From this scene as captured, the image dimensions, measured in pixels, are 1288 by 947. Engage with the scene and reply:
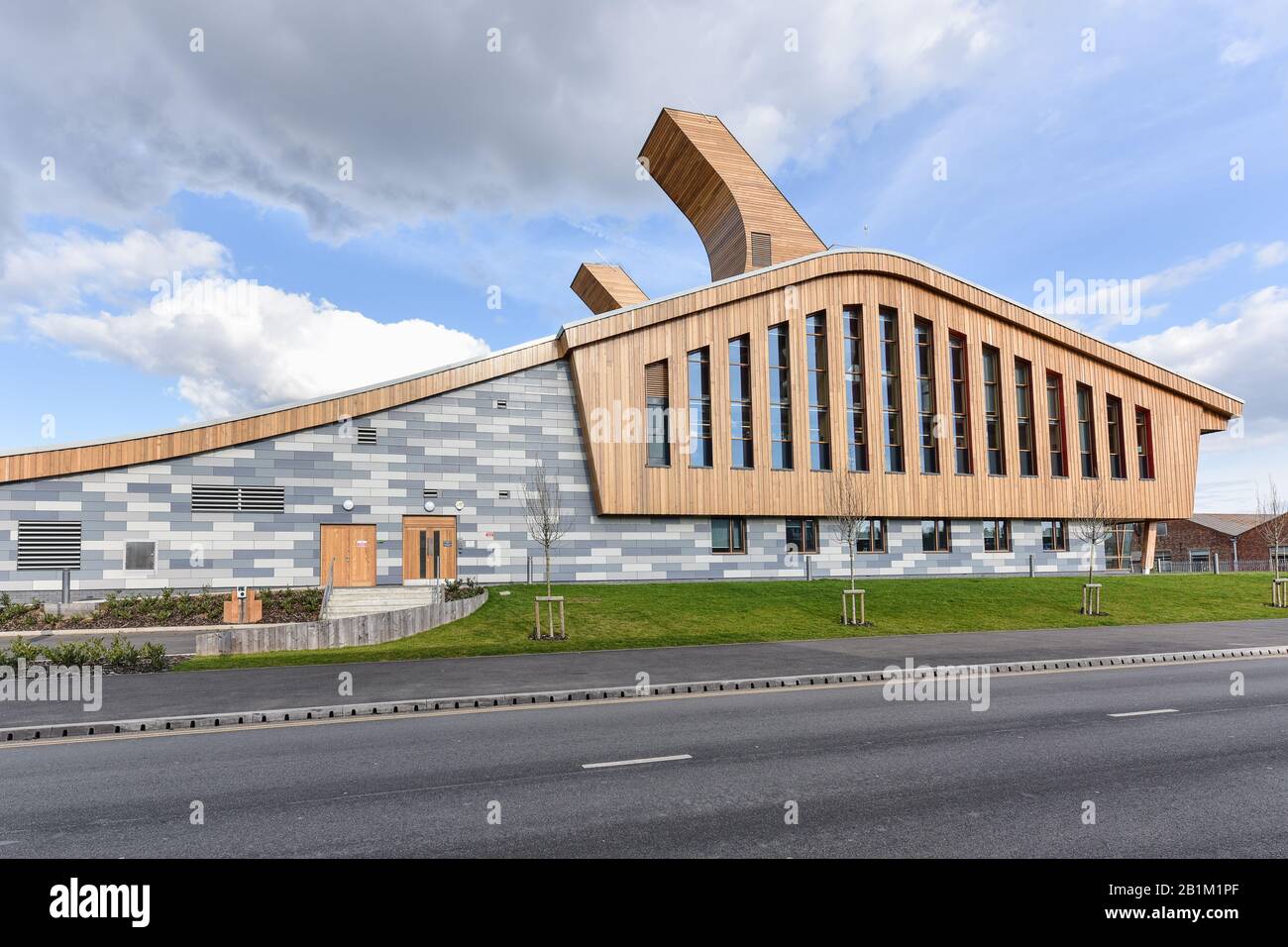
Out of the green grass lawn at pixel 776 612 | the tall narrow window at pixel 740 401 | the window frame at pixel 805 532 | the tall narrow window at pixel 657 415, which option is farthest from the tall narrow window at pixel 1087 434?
the tall narrow window at pixel 657 415

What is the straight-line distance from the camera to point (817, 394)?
3634 cm

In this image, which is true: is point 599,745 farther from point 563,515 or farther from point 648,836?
point 563,515

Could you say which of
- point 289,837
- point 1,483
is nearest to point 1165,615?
point 289,837

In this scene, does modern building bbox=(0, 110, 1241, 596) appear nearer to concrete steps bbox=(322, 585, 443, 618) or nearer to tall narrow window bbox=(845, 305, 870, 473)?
tall narrow window bbox=(845, 305, 870, 473)

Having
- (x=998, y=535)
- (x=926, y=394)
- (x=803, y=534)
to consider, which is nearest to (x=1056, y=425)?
(x=998, y=535)

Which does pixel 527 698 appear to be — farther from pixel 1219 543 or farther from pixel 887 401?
pixel 1219 543

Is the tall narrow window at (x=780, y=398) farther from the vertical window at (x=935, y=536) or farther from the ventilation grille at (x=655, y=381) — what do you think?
the vertical window at (x=935, y=536)

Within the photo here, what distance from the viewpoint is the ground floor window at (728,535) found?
111 ft

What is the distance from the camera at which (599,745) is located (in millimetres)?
9039

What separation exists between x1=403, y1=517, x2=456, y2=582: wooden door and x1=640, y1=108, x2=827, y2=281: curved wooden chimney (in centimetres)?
1906

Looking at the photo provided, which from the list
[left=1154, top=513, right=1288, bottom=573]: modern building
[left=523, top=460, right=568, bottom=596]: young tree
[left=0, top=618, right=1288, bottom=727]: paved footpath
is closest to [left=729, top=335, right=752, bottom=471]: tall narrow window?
[left=523, top=460, right=568, bottom=596]: young tree

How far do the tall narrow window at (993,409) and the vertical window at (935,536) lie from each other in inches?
156

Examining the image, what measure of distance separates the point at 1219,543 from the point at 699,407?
193 ft
